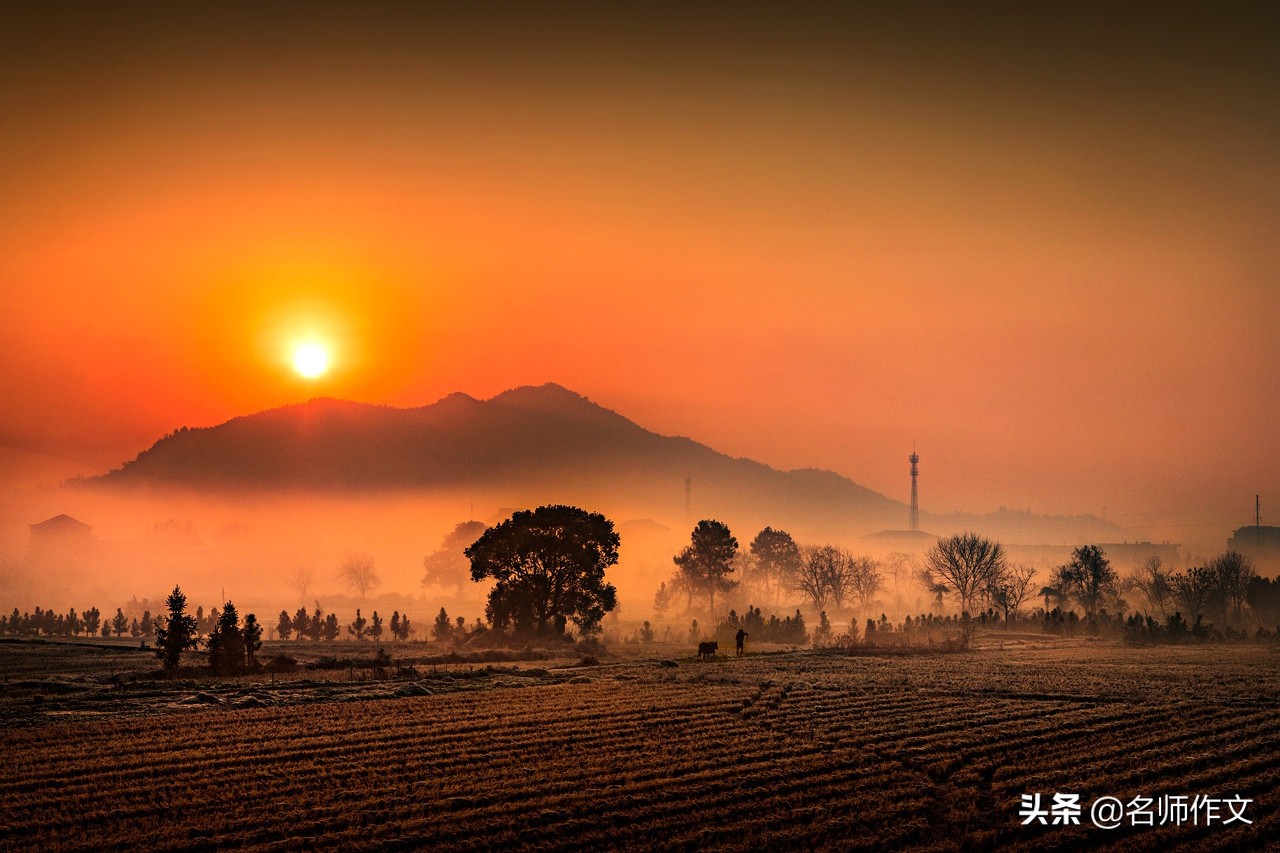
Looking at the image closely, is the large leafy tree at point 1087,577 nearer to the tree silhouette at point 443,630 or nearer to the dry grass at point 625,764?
the tree silhouette at point 443,630

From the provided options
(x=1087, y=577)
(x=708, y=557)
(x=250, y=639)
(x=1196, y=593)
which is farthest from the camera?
(x=708, y=557)

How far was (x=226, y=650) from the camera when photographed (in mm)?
58438

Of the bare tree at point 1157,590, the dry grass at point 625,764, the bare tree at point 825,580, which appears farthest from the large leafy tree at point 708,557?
the dry grass at point 625,764

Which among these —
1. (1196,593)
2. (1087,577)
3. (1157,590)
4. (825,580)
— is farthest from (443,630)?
(1157,590)

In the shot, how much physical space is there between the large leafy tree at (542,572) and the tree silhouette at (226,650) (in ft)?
108

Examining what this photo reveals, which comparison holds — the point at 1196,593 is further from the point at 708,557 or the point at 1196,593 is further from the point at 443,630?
the point at 443,630

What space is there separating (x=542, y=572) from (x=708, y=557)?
50.6 meters

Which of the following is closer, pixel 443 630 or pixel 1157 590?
pixel 443 630

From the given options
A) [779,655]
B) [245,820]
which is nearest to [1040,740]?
[245,820]

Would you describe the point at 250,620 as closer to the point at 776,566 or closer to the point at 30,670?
the point at 30,670

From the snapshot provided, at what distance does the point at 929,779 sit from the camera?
29.6m

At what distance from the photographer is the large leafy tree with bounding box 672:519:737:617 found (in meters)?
139

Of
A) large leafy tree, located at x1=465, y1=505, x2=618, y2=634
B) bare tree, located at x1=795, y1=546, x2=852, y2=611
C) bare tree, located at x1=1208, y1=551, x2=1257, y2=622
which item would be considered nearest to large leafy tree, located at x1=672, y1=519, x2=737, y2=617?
bare tree, located at x1=795, y1=546, x2=852, y2=611

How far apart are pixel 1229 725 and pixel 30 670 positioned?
62.3 meters
